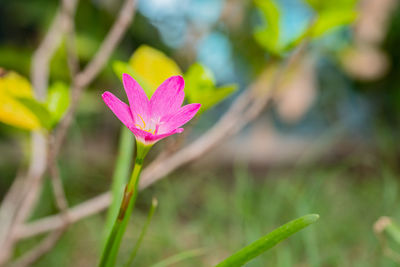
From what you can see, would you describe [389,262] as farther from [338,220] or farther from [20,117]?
[20,117]

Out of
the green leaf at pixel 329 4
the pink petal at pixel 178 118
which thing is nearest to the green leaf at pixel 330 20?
the green leaf at pixel 329 4

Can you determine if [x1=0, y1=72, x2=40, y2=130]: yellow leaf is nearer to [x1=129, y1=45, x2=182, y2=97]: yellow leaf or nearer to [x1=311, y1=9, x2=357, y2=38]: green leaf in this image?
[x1=129, y1=45, x2=182, y2=97]: yellow leaf

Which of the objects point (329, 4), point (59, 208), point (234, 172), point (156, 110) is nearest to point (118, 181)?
point (59, 208)

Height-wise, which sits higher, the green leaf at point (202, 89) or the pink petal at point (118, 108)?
the green leaf at point (202, 89)

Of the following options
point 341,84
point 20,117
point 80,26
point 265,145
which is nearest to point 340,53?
point 265,145

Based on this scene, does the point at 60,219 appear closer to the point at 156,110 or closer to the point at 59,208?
the point at 59,208

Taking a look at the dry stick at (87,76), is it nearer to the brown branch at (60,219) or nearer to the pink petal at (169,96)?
the brown branch at (60,219)
